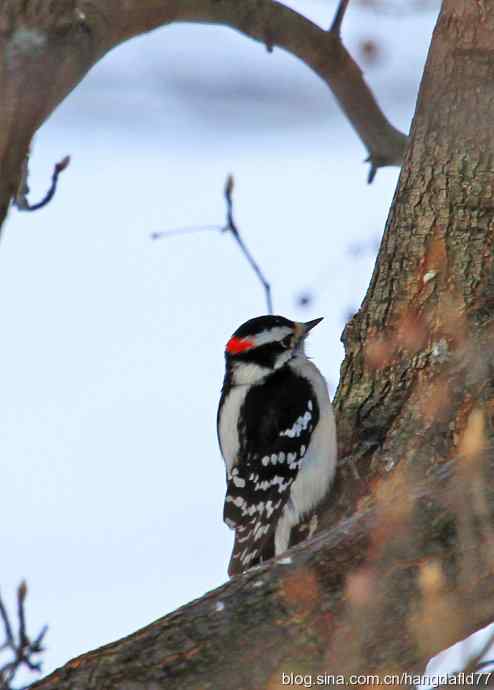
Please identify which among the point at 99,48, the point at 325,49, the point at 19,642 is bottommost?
the point at 19,642

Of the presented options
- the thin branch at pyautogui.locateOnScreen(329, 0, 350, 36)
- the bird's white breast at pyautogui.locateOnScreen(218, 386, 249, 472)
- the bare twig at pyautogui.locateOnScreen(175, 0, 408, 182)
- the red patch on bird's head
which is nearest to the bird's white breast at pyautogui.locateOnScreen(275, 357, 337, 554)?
the bird's white breast at pyautogui.locateOnScreen(218, 386, 249, 472)

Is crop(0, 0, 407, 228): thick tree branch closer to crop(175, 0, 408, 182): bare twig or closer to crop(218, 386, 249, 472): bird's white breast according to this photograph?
crop(175, 0, 408, 182): bare twig

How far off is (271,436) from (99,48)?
7.12ft

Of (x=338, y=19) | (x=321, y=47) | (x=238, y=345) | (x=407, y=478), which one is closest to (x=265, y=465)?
(x=238, y=345)

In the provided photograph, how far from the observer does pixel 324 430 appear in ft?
19.4

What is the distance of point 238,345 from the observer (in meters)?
6.58

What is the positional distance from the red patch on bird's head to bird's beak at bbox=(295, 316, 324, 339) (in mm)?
273

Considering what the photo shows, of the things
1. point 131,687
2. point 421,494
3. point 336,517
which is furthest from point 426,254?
point 131,687

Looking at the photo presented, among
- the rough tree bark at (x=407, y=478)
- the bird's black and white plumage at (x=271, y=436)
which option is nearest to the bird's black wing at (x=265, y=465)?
the bird's black and white plumage at (x=271, y=436)

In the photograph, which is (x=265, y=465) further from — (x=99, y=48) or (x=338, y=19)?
(x=338, y=19)

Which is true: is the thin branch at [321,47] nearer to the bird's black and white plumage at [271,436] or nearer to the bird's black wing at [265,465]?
the bird's black and white plumage at [271,436]

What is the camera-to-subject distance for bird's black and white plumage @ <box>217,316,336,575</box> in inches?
233

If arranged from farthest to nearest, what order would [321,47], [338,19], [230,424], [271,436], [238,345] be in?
[321,47]
[338,19]
[238,345]
[230,424]
[271,436]

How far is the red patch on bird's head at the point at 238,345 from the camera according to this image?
6.56 meters
